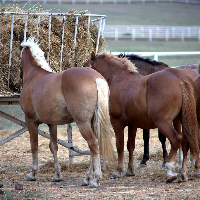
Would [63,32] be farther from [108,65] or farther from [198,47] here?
[198,47]

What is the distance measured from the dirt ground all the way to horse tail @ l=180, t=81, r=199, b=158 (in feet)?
2.02

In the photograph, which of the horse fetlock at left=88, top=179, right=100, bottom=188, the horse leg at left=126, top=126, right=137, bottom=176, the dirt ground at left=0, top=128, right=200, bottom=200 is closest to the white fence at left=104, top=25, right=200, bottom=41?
the dirt ground at left=0, top=128, right=200, bottom=200

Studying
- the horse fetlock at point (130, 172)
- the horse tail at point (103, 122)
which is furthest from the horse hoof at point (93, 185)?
the horse fetlock at point (130, 172)

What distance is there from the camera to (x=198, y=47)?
82.0ft

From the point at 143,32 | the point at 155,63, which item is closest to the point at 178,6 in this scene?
the point at 143,32

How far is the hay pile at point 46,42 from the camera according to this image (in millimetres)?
6285

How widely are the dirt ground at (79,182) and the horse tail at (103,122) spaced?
1.63 ft

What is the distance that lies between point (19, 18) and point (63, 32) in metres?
0.93

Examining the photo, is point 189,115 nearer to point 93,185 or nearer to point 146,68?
point 93,185

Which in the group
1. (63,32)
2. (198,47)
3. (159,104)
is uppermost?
(63,32)

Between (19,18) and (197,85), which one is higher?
(19,18)

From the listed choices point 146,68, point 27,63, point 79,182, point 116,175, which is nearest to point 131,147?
point 116,175

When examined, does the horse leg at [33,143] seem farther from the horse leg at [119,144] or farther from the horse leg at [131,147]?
the horse leg at [131,147]

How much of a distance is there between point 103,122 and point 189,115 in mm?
1196
